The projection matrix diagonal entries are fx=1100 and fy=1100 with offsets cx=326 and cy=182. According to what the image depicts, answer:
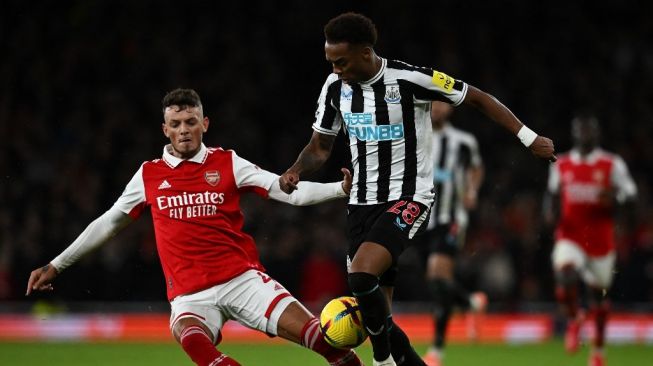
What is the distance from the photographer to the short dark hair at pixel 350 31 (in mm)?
6098

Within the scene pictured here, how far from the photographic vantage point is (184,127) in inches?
251

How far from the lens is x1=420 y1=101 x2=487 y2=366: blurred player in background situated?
974cm

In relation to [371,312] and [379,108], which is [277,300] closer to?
[371,312]

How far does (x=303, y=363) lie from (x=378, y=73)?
183 inches

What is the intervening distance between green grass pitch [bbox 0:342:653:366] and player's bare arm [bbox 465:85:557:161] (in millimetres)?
3907

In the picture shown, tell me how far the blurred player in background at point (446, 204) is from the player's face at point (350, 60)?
11.9ft

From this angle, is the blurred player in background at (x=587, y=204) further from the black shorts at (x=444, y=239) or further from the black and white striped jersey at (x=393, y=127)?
the black and white striped jersey at (x=393, y=127)

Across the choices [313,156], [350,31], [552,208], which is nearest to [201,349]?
[313,156]

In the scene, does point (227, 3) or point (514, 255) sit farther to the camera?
point (227, 3)

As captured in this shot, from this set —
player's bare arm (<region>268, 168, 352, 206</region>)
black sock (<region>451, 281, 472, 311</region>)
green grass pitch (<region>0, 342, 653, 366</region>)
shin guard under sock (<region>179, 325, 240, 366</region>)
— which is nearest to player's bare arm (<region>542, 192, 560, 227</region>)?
black sock (<region>451, 281, 472, 311</region>)

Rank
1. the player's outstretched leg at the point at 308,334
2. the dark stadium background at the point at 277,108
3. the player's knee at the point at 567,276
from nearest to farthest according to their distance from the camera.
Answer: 1. the player's outstretched leg at the point at 308,334
2. the player's knee at the point at 567,276
3. the dark stadium background at the point at 277,108

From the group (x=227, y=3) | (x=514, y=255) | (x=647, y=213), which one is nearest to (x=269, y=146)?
(x=227, y=3)

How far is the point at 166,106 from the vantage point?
643 cm

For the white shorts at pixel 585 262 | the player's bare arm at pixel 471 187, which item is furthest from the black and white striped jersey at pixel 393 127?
the white shorts at pixel 585 262
